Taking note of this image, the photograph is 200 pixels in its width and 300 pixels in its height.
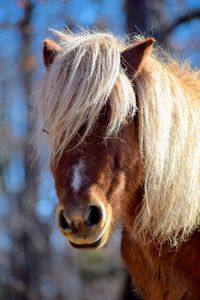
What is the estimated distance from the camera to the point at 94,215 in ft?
11.1

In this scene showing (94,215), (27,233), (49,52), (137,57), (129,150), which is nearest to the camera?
(94,215)

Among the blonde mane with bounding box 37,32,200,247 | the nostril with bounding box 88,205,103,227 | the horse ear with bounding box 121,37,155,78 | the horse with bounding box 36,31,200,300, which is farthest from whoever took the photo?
the horse ear with bounding box 121,37,155,78

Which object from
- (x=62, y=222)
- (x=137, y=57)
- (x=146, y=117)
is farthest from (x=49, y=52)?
(x=62, y=222)

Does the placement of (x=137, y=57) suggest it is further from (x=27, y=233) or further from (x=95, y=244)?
(x=27, y=233)

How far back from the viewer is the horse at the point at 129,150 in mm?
3557

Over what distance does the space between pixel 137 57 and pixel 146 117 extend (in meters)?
0.35

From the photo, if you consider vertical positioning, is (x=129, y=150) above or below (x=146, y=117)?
below

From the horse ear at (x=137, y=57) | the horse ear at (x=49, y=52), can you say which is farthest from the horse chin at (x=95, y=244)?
the horse ear at (x=49, y=52)

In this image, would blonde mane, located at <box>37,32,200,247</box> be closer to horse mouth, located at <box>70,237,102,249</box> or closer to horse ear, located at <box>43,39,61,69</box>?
horse ear, located at <box>43,39,61,69</box>

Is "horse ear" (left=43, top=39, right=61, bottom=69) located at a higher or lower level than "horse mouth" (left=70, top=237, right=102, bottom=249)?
higher

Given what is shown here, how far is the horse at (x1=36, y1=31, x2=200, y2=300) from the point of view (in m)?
3.56

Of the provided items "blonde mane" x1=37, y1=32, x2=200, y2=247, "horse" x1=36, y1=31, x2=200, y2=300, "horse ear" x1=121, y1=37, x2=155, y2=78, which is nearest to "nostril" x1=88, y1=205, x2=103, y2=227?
"horse" x1=36, y1=31, x2=200, y2=300

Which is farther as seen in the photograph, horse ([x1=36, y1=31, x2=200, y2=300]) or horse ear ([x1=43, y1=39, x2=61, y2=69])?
horse ear ([x1=43, y1=39, x2=61, y2=69])

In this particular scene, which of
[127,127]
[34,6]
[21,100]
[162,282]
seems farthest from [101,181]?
[21,100]
